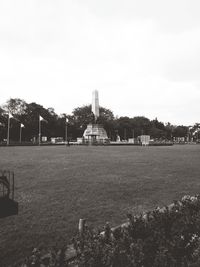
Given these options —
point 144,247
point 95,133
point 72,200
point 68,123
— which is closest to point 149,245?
point 144,247

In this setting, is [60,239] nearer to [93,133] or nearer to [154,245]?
[154,245]

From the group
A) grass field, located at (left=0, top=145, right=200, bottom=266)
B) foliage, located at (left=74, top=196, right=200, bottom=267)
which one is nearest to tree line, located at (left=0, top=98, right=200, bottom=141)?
grass field, located at (left=0, top=145, right=200, bottom=266)

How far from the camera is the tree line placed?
9170cm

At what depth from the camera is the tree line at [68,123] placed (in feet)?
301

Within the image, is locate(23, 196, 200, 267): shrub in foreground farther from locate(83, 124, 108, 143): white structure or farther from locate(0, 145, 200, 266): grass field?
locate(83, 124, 108, 143): white structure

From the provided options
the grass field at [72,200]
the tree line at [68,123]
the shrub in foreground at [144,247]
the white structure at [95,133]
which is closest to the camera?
the shrub in foreground at [144,247]

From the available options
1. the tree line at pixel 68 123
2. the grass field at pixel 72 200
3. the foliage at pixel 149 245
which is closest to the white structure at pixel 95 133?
the tree line at pixel 68 123

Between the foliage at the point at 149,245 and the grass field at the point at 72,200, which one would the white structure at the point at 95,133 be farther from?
the foliage at the point at 149,245

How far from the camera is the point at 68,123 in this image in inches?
4269

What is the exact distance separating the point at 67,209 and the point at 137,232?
3.93 metres

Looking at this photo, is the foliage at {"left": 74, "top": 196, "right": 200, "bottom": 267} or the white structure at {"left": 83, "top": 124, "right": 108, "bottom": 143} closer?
the foliage at {"left": 74, "top": 196, "right": 200, "bottom": 267}

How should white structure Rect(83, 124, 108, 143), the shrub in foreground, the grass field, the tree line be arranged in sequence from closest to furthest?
the shrub in foreground
the grass field
white structure Rect(83, 124, 108, 143)
the tree line

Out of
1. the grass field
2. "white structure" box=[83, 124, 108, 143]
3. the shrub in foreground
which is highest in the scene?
"white structure" box=[83, 124, 108, 143]

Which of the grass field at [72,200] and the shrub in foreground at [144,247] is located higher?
the shrub in foreground at [144,247]
